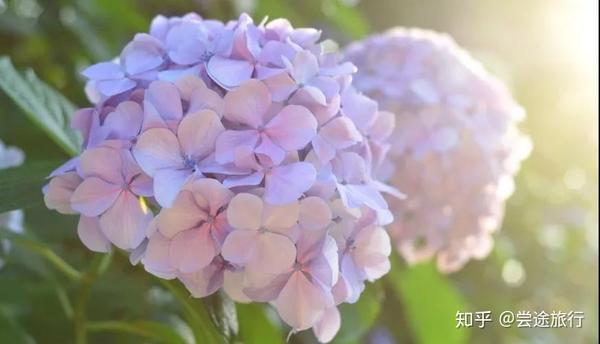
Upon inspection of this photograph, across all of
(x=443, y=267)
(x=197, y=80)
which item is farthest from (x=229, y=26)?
(x=443, y=267)

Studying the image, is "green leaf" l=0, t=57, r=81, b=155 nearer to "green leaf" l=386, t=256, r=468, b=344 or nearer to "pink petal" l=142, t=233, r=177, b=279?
"pink petal" l=142, t=233, r=177, b=279

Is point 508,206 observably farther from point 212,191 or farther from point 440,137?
point 212,191

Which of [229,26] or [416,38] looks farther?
[416,38]

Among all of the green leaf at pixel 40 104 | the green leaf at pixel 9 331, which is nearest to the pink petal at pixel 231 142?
the green leaf at pixel 40 104

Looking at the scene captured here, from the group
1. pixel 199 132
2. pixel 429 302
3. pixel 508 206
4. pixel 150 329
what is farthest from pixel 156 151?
pixel 508 206

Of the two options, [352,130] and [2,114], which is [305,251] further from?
[2,114]

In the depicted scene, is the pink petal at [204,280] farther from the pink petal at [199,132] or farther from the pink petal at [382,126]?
the pink petal at [382,126]
